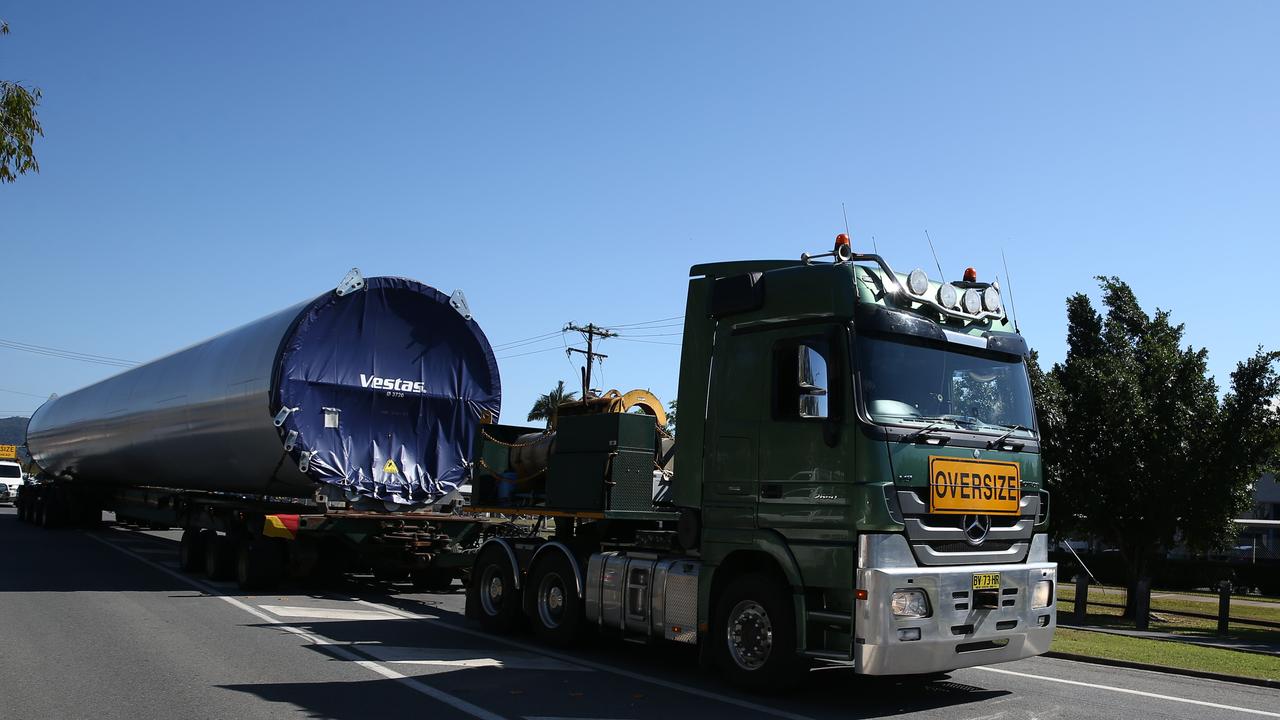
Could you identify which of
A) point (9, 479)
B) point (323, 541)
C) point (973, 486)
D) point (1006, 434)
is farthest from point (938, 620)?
point (9, 479)

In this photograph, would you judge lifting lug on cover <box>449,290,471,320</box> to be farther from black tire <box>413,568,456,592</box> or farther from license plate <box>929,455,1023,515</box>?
license plate <box>929,455,1023,515</box>

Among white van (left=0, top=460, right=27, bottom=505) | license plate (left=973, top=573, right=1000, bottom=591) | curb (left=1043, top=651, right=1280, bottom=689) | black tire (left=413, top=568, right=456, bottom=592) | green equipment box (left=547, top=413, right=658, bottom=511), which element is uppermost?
green equipment box (left=547, top=413, right=658, bottom=511)

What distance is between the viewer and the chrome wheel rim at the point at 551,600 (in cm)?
1104

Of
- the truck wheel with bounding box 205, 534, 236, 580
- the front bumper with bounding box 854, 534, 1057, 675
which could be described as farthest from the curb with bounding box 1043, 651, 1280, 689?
the truck wheel with bounding box 205, 534, 236, 580

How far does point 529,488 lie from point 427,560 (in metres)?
3.29

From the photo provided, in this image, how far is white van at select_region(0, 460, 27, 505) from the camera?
167ft

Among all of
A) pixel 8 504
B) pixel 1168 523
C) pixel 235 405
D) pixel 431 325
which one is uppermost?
pixel 431 325

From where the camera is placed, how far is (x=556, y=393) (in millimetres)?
59312

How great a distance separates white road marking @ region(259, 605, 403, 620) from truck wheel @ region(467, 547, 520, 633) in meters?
1.29

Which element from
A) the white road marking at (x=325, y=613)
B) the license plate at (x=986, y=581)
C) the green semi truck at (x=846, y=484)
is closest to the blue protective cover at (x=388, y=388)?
the white road marking at (x=325, y=613)

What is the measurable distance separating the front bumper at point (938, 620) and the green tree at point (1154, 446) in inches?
533

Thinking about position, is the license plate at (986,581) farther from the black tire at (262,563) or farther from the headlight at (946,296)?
the black tire at (262,563)

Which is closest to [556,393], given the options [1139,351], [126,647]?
[1139,351]

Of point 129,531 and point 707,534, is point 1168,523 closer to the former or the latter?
point 707,534
